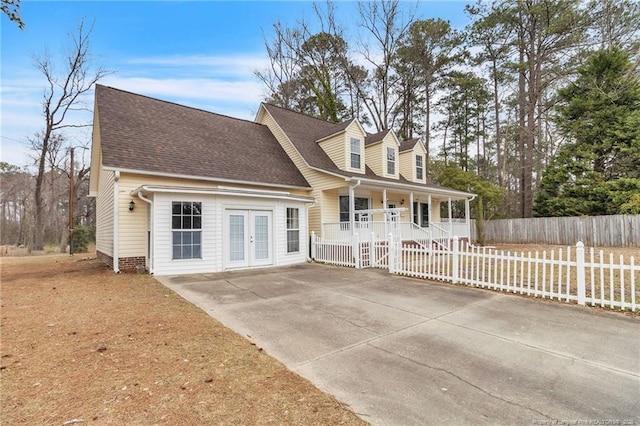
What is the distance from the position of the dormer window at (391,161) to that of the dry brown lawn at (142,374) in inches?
546

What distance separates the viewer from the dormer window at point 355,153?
15898mm

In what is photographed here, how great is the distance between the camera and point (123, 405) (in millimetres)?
2738

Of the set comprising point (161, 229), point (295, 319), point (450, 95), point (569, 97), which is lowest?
point (295, 319)

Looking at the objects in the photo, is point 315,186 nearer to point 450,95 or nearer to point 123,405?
point 123,405

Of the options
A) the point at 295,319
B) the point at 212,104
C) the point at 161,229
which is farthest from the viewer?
the point at 212,104

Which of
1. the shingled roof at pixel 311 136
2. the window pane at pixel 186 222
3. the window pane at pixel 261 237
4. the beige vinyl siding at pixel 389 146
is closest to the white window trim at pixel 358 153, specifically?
the shingled roof at pixel 311 136

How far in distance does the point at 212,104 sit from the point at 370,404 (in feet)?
81.5

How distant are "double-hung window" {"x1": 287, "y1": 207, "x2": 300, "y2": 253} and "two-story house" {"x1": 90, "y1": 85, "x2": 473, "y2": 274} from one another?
0.14 ft

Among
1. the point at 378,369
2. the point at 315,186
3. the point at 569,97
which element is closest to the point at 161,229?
the point at 315,186

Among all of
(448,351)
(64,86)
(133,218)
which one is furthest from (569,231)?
(64,86)

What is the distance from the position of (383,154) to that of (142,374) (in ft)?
50.9

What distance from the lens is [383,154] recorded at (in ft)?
55.7

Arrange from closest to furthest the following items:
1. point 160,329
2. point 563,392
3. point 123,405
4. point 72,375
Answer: point 123,405, point 563,392, point 72,375, point 160,329

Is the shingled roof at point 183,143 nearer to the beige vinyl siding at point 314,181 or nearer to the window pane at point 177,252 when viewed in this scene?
the beige vinyl siding at point 314,181
